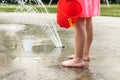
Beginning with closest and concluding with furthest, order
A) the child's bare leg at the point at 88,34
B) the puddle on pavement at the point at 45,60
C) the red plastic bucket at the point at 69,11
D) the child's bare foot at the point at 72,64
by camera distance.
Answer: the puddle on pavement at the point at 45,60 < the red plastic bucket at the point at 69,11 < the child's bare foot at the point at 72,64 < the child's bare leg at the point at 88,34

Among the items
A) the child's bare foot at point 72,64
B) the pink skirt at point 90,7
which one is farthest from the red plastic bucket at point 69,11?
the child's bare foot at point 72,64

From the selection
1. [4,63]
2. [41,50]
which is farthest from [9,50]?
[4,63]

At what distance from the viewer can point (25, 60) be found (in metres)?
4.43

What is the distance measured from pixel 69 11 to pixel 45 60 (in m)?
0.65

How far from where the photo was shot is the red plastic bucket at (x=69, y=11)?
160 inches

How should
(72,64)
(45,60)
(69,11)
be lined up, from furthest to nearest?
(45,60)
(72,64)
(69,11)

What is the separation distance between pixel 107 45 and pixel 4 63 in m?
1.82

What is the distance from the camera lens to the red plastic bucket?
4.07 meters

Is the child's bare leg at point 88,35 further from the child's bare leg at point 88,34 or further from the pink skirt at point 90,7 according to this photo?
the pink skirt at point 90,7

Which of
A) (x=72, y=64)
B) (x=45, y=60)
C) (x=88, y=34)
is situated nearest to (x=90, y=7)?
(x=88, y=34)

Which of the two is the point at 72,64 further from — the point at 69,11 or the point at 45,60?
the point at 69,11

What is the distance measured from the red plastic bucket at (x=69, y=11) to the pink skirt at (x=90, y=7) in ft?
0.23

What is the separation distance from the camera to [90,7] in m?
4.24

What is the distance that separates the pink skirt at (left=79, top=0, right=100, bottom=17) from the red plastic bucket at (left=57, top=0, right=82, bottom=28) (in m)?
0.07
